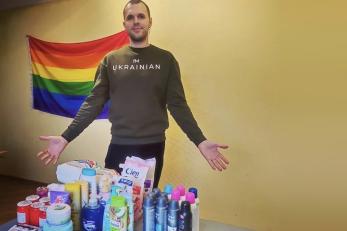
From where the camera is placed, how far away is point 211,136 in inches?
86.5

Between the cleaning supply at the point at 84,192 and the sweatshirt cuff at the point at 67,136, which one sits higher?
the sweatshirt cuff at the point at 67,136

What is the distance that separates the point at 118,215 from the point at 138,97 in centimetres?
64

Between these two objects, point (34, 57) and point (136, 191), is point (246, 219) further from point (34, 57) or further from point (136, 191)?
point (34, 57)

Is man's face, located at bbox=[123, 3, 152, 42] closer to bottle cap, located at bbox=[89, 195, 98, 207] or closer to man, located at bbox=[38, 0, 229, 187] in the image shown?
man, located at bbox=[38, 0, 229, 187]

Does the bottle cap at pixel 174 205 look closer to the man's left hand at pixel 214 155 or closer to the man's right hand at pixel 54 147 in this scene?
the man's left hand at pixel 214 155

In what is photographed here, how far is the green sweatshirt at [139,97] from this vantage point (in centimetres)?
139

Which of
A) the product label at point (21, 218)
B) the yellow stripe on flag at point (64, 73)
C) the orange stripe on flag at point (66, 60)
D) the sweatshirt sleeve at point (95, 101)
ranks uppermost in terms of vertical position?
the orange stripe on flag at point (66, 60)

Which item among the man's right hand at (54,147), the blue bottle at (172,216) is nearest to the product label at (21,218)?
the man's right hand at (54,147)

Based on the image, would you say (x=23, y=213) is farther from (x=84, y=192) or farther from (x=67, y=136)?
(x=67, y=136)

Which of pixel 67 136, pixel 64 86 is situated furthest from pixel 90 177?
pixel 64 86

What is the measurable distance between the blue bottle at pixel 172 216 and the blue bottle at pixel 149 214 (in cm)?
5

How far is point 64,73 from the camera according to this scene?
2836 mm

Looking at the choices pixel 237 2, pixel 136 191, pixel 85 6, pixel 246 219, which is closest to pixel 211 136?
pixel 246 219

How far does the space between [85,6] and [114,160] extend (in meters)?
1.82
